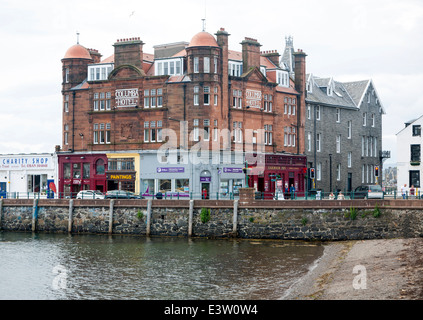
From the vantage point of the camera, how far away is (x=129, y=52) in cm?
6981

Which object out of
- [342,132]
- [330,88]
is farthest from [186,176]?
[330,88]

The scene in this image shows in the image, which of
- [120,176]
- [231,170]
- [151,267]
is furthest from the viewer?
[120,176]

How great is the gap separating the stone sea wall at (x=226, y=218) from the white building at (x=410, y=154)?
30279 millimetres

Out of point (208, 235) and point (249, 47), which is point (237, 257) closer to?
point (208, 235)

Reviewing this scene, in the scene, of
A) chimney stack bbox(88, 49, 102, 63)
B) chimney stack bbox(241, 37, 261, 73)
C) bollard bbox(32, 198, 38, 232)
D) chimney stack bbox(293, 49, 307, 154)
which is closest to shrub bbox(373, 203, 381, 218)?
bollard bbox(32, 198, 38, 232)

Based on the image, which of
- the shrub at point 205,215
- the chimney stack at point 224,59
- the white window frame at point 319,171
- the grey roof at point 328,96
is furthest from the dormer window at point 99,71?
the shrub at point 205,215

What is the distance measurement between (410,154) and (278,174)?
51.0 feet

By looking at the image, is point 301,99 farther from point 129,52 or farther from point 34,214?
point 34,214

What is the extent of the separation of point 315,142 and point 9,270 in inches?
1878

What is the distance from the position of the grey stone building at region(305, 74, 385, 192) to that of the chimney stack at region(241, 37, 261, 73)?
998cm

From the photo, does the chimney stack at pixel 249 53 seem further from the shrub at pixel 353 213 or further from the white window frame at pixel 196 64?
the shrub at pixel 353 213

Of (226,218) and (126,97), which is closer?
(226,218)

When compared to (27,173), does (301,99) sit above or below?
above
